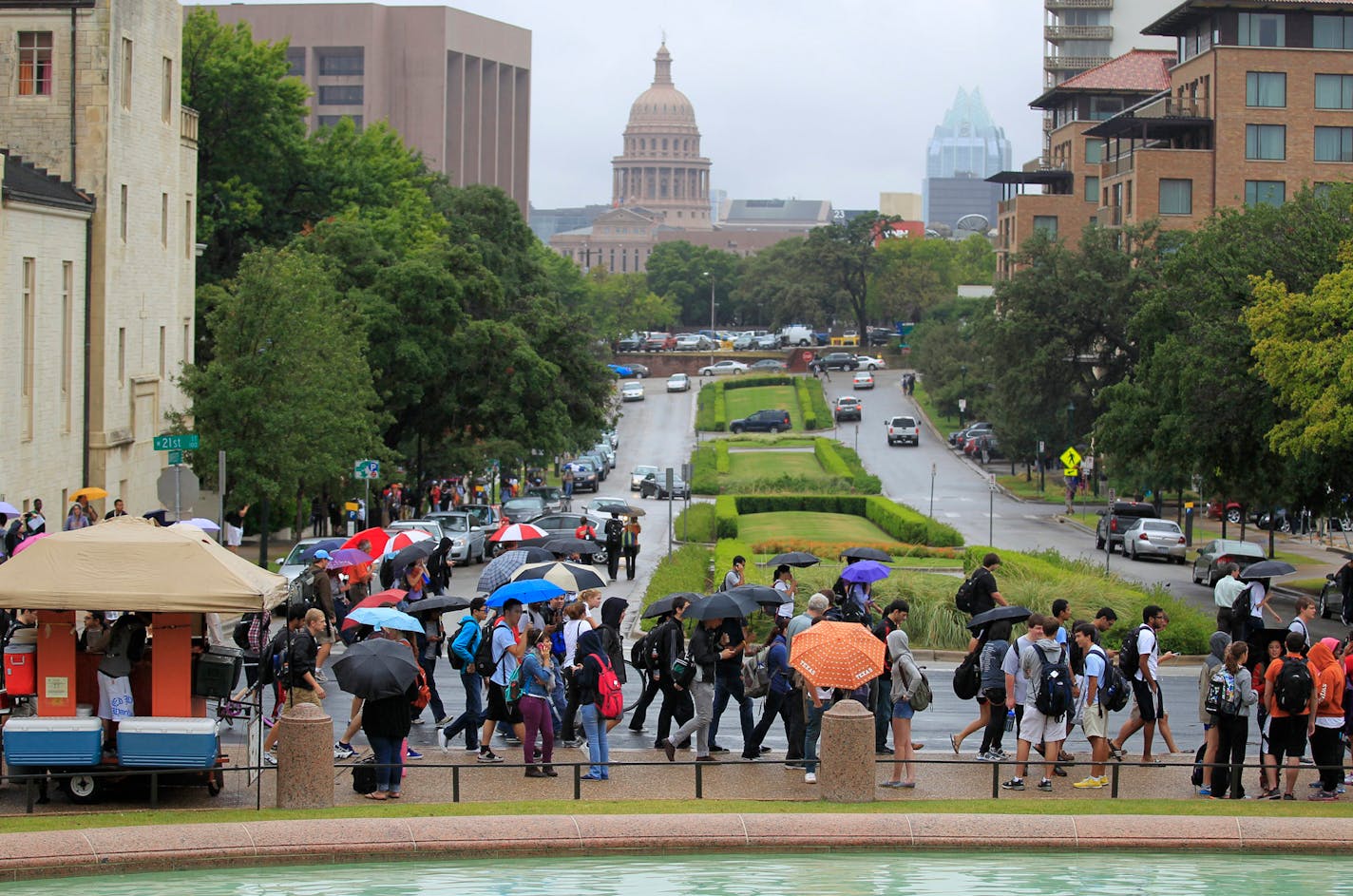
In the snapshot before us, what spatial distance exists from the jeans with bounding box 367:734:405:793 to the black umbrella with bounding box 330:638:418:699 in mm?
481

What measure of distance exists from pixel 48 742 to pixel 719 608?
21.0 feet

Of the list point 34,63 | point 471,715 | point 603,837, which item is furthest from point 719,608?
point 34,63

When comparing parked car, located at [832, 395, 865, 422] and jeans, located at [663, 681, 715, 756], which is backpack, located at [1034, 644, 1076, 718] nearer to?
jeans, located at [663, 681, 715, 756]

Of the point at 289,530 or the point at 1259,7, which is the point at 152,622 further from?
the point at 1259,7

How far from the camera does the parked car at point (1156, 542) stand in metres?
50.4

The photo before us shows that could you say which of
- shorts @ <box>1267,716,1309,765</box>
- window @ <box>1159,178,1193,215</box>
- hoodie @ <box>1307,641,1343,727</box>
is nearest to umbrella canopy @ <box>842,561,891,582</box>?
shorts @ <box>1267,716,1309,765</box>

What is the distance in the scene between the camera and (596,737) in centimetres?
1739

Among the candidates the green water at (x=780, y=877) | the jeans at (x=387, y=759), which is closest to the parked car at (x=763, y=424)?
the jeans at (x=387, y=759)

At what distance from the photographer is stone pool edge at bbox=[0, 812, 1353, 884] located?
47.0 feet

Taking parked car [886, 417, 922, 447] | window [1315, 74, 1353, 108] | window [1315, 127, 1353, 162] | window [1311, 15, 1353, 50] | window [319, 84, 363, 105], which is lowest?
parked car [886, 417, 922, 447]

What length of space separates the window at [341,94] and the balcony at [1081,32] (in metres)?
57.6

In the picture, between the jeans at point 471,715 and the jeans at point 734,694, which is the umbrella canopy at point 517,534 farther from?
the jeans at point 734,694

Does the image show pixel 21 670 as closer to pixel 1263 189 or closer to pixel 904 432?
pixel 1263 189

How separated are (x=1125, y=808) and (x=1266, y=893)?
191 cm
